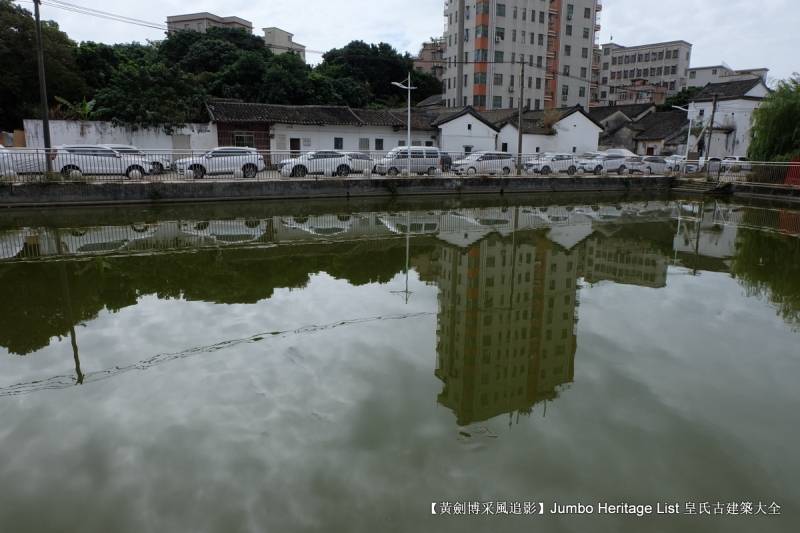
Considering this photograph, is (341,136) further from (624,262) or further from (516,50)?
(516,50)

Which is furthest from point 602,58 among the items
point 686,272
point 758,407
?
point 758,407

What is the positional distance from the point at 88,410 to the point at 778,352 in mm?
7985

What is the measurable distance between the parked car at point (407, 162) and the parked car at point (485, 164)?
65.3 inches

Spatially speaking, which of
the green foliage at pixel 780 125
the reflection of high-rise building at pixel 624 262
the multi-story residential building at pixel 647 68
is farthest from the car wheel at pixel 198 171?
the multi-story residential building at pixel 647 68

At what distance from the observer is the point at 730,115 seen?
49.1 m

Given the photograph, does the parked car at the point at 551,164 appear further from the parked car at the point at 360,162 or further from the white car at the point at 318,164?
the white car at the point at 318,164

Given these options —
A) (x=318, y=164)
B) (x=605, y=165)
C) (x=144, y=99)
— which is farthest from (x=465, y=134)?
(x=144, y=99)

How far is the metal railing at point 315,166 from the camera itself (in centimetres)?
2105

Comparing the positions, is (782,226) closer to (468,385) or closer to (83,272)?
(468,385)

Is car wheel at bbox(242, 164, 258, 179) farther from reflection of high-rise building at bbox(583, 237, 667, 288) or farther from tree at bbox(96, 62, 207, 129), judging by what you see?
reflection of high-rise building at bbox(583, 237, 667, 288)

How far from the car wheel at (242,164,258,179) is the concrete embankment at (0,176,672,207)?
5.92ft

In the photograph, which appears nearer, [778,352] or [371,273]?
[778,352]

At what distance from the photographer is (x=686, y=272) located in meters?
11.8

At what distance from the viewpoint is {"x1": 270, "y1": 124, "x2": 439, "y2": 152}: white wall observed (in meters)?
33.8
